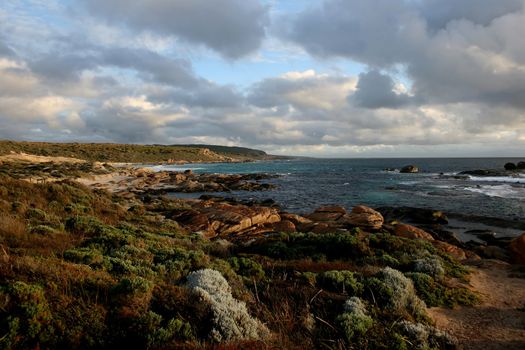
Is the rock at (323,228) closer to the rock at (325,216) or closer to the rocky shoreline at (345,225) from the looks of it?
the rocky shoreline at (345,225)

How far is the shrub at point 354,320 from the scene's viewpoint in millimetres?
6277

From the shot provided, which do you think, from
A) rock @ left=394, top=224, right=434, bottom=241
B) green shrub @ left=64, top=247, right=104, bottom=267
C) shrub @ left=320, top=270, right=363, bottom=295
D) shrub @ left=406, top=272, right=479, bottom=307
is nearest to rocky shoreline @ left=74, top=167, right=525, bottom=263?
rock @ left=394, top=224, right=434, bottom=241

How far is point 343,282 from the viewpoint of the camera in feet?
28.1

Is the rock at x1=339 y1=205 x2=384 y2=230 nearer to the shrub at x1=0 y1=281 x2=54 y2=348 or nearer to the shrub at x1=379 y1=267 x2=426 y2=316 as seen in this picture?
the shrub at x1=379 y1=267 x2=426 y2=316

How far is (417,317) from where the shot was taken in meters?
7.50

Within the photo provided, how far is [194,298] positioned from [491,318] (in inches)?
292

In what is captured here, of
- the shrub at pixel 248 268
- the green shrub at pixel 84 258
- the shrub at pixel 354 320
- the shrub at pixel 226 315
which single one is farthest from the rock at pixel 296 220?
the green shrub at pixel 84 258

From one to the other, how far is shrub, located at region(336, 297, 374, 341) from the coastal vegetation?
0.02 metres

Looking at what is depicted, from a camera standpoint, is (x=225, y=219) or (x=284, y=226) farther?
(x=225, y=219)

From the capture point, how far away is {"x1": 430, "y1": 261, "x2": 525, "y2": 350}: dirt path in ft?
22.6

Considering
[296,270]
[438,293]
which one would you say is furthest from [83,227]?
[438,293]

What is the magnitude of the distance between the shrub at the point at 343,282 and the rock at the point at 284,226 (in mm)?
12509

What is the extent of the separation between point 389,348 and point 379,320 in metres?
0.94

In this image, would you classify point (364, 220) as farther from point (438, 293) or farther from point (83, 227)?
point (83, 227)
